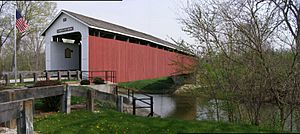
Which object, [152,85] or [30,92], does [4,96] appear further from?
[152,85]

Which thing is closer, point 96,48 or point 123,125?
point 123,125

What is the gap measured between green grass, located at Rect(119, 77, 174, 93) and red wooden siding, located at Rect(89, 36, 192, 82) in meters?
0.39

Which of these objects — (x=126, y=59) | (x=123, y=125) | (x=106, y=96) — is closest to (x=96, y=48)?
(x=126, y=59)

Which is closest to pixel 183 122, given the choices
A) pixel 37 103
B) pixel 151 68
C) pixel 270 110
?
pixel 270 110

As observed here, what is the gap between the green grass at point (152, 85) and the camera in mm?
22947

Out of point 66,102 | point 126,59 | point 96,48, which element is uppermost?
point 96,48

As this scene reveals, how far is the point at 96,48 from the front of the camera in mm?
19047

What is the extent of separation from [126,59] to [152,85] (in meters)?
3.90

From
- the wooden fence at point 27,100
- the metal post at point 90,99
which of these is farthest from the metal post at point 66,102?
the metal post at point 90,99

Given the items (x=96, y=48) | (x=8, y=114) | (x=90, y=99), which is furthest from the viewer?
(x=96, y=48)

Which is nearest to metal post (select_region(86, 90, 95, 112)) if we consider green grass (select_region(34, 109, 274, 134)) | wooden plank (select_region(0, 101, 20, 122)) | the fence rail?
green grass (select_region(34, 109, 274, 134))

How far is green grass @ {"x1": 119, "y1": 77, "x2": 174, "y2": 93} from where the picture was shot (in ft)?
75.3

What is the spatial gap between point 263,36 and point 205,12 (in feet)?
5.40

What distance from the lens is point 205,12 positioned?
308 inches
